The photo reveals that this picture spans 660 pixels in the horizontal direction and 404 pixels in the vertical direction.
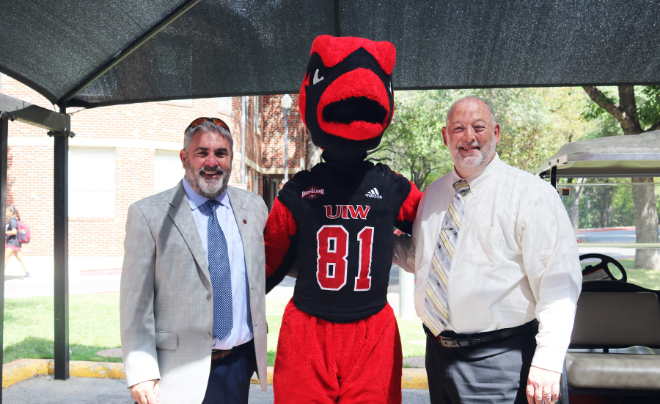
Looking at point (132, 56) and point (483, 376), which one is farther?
point (132, 56)

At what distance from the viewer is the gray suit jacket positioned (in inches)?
96.3

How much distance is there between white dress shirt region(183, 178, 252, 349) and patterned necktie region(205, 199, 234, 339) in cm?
2

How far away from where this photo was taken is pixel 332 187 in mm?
2787

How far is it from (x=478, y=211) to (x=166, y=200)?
154 centimetres

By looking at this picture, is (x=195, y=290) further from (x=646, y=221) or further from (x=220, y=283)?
(x=646, y=221)

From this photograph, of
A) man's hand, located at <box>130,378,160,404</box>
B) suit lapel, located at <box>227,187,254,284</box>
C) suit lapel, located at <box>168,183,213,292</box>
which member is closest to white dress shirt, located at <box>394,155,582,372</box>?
suit lapel, located at <box>227,187,254,284</box>

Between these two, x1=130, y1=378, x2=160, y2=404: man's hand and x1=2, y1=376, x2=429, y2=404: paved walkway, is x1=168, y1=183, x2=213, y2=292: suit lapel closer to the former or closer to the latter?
x1=130, y1=378, x2=160, y2=404: man's hand

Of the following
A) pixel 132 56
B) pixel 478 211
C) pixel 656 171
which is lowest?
pixel 478 211

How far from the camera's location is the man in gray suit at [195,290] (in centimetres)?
245

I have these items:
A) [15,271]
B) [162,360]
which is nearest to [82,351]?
[162,360]

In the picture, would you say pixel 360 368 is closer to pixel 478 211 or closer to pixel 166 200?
pixel 478 211

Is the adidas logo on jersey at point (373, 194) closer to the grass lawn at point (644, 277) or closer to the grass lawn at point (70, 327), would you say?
the grass lawn at point (70, 327)

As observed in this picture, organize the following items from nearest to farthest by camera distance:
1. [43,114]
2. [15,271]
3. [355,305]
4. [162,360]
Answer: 1. [162,360]
2. [355,305]
3. [43,114]
4. [15,271]

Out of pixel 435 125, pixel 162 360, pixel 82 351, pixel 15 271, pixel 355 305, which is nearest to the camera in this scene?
pixel 162 360
